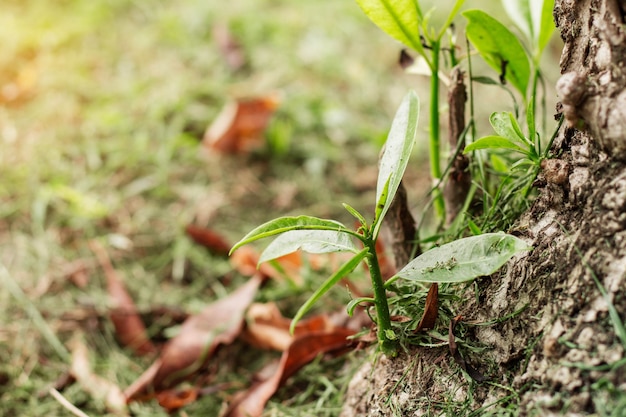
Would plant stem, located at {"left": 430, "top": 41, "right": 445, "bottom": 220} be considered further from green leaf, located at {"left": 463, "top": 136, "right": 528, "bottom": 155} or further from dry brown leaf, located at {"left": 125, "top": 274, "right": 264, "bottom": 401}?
dry brown leaf, located at {"left": 125, "top": 274, "right": 264, "bottom": 401}

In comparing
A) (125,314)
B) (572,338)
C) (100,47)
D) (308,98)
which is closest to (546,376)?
(572,338)

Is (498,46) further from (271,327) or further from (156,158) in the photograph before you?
(156,158)

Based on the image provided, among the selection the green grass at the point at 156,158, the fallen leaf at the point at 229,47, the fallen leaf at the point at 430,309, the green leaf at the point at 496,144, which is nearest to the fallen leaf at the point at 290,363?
the green grass at the point at 156,158

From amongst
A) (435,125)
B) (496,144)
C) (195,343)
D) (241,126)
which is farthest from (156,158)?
(496,144)

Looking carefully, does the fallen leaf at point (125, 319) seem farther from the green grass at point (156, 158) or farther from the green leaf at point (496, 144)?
the green leaf at point (496, 144)

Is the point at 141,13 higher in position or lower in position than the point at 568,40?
lower

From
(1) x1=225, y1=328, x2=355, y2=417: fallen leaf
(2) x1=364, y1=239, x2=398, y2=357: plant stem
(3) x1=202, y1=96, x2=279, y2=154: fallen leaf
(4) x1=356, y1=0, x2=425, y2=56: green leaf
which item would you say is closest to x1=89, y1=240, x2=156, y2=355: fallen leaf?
(1) x1=225, y1=328, x2=355, y2=417: fallen leaf

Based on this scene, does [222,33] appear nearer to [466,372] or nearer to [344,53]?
[344,53]
